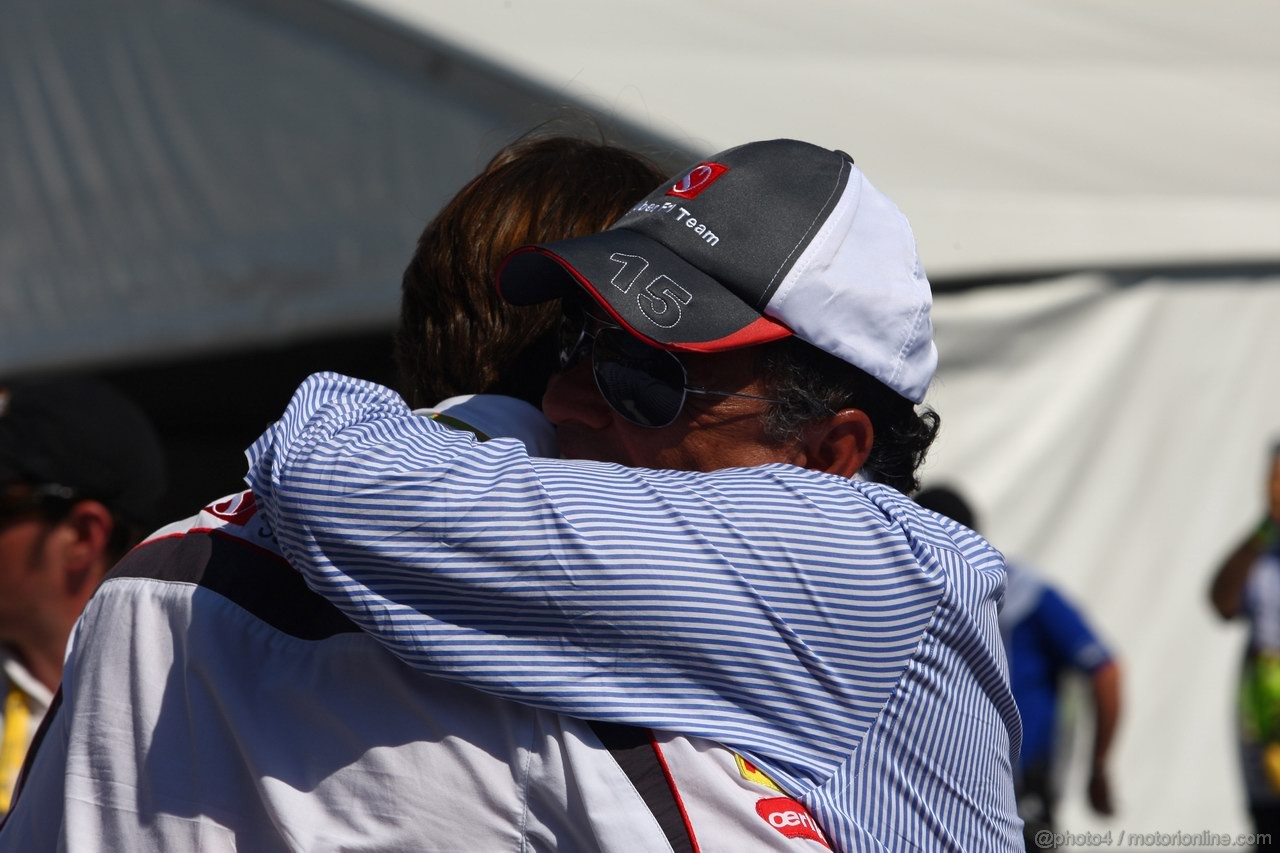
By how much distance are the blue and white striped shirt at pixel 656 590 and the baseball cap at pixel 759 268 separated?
0.13 m

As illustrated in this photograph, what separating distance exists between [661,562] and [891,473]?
36cm

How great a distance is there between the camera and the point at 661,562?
0.93 meters

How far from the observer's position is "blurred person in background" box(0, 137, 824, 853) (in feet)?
3.05

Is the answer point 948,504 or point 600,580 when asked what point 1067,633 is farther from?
point 600,580

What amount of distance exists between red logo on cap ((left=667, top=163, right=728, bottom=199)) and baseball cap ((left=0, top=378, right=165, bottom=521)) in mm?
1222

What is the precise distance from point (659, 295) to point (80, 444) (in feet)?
4.14

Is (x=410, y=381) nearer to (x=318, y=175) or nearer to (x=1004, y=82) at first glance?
(x=318, y=175)

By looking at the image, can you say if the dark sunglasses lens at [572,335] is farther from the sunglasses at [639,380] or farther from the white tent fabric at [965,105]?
the white tent fabric at [965,105]

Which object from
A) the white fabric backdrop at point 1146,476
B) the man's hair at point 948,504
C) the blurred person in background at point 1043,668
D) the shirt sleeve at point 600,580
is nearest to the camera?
the shirt sleeve at point 600,580

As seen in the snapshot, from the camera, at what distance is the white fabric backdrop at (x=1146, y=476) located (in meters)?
4.45

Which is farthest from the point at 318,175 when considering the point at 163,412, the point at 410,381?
the point at 410,381

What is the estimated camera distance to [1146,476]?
185 inches

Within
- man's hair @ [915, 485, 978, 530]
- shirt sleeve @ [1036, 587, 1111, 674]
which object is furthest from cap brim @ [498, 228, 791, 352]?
shirt sleeve @ [1036, 587, 1111, 674]

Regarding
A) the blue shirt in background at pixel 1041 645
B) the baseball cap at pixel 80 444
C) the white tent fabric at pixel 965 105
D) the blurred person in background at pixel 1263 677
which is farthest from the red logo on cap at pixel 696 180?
the blurred person in background at pixel 1263 677
